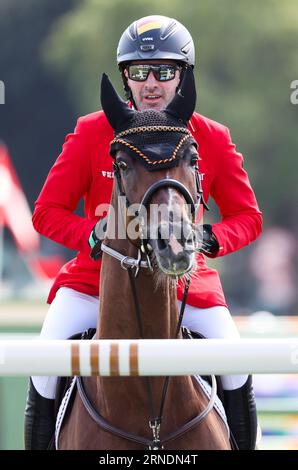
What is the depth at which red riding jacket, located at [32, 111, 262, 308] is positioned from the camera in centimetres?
554

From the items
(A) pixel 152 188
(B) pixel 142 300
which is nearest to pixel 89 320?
(B) pixel 142 300

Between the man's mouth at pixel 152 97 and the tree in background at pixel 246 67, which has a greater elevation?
the tree in background at pixel 246 67

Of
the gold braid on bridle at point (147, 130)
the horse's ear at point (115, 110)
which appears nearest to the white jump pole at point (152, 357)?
the gold braid on bridle at point (147, 130)

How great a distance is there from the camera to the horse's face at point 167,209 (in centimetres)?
459

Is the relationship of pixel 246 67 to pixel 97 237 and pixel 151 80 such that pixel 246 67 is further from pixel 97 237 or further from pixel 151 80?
pixel 97 237

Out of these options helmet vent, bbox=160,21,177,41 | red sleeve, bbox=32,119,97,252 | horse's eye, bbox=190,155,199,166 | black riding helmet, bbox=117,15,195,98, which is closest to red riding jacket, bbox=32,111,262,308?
red sleeve, bbox=32,119,97,252

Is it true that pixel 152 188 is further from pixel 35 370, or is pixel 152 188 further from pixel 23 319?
pixel 23 319

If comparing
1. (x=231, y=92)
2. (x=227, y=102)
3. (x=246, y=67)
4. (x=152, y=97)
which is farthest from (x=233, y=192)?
(x=246, y=67)

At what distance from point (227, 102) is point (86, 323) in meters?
26.9

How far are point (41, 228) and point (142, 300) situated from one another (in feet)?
2.71

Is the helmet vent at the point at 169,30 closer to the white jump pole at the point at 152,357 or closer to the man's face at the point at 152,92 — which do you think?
the man's face at the point at 152,92

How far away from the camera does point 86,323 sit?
5.59 m

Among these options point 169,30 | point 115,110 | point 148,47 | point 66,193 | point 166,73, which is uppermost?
point 169,30
